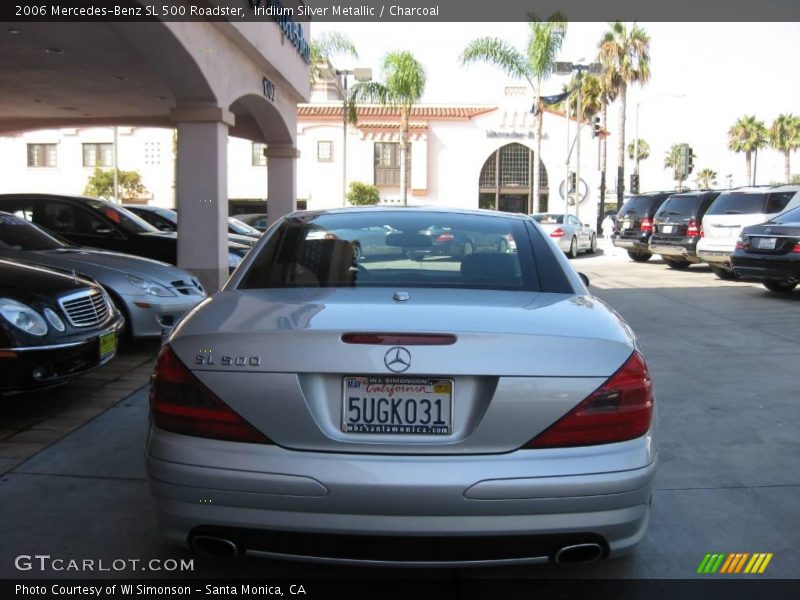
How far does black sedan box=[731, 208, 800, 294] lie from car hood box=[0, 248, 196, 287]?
894 cm

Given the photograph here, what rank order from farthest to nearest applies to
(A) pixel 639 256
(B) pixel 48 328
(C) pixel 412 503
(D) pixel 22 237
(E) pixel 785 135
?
(E) pixel 785 135
(A) pixel 639 256
(D) pixel 22 237
(B) pixel 48 328
(C) pixel 412 503

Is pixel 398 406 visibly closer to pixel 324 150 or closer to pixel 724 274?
pixel 724 274

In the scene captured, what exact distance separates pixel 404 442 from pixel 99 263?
235 inches

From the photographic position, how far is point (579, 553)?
267 centimetres

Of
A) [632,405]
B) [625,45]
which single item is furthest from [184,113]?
[625,45]

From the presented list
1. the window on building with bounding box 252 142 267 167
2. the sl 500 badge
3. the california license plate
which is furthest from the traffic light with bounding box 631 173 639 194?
the sl 500 badge

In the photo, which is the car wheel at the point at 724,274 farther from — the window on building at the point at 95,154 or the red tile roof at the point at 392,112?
the window on building at the point at 95,154

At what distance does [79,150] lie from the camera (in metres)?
41.8

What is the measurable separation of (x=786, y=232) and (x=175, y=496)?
38.4 ft

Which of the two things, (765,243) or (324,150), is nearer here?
(765,243)

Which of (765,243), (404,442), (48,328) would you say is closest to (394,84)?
(765,243)

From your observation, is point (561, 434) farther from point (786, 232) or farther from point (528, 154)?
point (528, 154)

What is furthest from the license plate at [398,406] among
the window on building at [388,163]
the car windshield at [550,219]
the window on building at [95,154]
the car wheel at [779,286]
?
the window on building at [95,154]

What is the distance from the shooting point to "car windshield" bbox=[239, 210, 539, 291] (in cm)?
355
